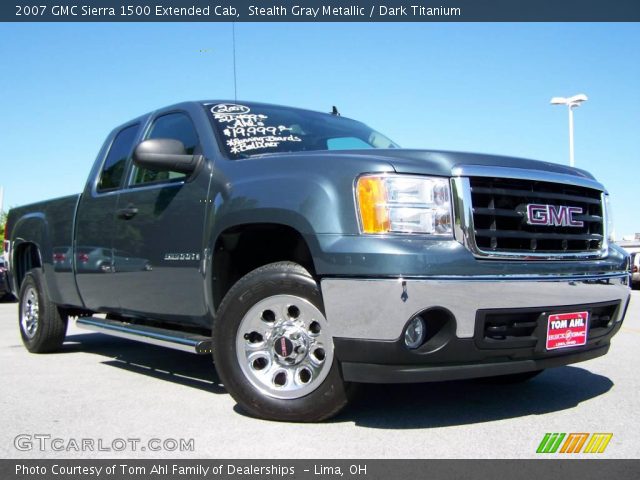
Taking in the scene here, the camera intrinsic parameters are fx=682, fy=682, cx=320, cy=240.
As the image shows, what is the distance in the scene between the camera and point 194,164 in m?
4.29

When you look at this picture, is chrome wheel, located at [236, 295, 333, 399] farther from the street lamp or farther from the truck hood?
the street lamp

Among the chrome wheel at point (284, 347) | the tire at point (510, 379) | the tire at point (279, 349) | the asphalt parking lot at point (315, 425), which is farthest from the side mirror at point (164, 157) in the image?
the tire at point (510, 379)

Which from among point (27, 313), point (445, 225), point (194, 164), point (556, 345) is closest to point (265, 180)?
point (194, 164)

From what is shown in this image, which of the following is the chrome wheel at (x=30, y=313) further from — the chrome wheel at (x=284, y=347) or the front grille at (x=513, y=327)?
the front grille at (x=513, y=327)

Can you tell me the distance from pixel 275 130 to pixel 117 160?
1.65 metres

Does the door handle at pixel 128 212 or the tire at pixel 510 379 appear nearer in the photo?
the tire at pixel 510 379

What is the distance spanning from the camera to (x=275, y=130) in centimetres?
464

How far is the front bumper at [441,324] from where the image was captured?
10.2 feet

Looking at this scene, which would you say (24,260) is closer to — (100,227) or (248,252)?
(100,227)

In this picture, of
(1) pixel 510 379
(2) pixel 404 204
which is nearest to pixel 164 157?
(2) pixel 404 204

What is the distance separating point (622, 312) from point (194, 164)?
2.76 m

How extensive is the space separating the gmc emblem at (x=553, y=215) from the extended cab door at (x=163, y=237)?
75.1 inches

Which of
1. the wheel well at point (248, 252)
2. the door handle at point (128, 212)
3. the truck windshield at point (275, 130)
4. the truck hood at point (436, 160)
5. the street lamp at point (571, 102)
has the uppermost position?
the street lamp at point (571, 102)
